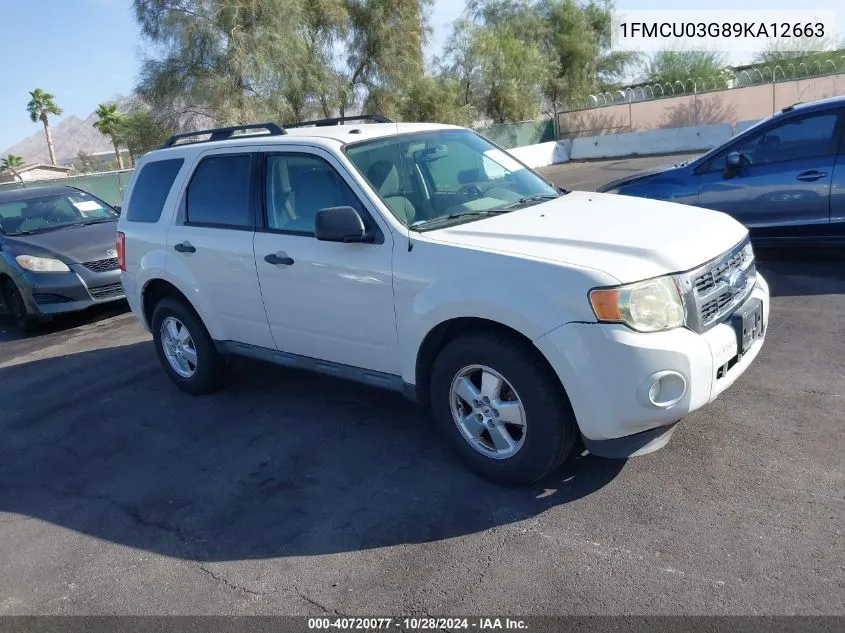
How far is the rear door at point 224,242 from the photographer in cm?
514

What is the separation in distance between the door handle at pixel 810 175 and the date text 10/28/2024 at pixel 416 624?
5.91m

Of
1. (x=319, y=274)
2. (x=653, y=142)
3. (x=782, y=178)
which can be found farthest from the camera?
(x=653, y=142)

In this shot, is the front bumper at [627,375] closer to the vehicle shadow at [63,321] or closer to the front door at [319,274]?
the front door at [319,274]

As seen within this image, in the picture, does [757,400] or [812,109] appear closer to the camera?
[757,400]

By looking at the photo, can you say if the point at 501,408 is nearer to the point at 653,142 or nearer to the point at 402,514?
the point at 402,514

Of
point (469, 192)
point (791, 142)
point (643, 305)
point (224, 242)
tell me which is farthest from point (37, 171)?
point (643, 305)

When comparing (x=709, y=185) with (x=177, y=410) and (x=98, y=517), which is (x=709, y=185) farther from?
(x=98, y=517)

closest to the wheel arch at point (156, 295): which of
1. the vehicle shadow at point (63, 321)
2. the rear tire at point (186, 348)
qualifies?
the rear tire at point (186, 348)

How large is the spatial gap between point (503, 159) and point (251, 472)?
268 centimetres

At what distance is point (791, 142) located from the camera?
7.46m

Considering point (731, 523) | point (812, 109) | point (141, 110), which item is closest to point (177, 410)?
point (731, 523)

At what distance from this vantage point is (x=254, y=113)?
28.3 meters

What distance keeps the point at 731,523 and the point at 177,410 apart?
4.10 meters

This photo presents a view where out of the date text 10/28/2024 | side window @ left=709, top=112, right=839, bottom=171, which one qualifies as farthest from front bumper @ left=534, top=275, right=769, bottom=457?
side window @ left=709, top=112, right=839, bottom=171
